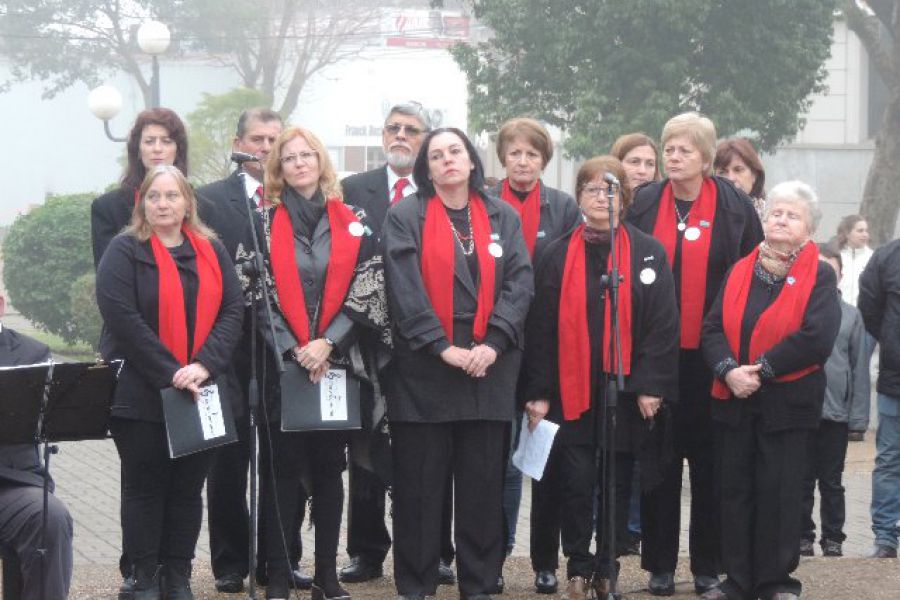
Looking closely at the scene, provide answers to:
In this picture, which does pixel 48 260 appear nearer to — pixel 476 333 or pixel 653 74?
pixel 653 74

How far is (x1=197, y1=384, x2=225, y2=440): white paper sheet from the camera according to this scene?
23.4 ft

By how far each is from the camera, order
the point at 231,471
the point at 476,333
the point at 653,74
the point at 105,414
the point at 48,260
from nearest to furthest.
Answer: the point at 105,414 < the point at 476,333 < the point at 231,471 < the point at 653,74 < the point at 48,260

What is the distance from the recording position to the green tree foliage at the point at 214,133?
116 ft

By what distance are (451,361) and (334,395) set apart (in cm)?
56

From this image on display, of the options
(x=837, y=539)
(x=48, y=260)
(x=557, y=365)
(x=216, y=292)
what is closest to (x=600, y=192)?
(x=557, y=365)

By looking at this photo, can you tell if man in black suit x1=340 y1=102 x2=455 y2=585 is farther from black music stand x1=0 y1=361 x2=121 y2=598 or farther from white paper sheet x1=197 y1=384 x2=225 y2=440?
black music stand x1=0 y1=361 x2=121 y2=598

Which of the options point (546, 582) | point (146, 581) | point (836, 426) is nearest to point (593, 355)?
point (546, 582)

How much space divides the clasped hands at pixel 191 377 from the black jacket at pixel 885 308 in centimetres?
434

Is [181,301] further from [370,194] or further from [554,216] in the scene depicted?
[554,216]

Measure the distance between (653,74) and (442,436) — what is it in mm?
14398

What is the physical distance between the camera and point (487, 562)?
7402 millimetres

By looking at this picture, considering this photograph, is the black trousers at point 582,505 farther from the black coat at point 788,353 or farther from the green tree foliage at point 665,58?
the green tree foliage at point 665,58

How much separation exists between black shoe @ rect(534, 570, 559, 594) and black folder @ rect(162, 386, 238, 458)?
1776 mm

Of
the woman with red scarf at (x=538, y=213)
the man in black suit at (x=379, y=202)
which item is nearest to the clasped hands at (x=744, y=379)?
the woman with red scarf at (x=538, y=213)
